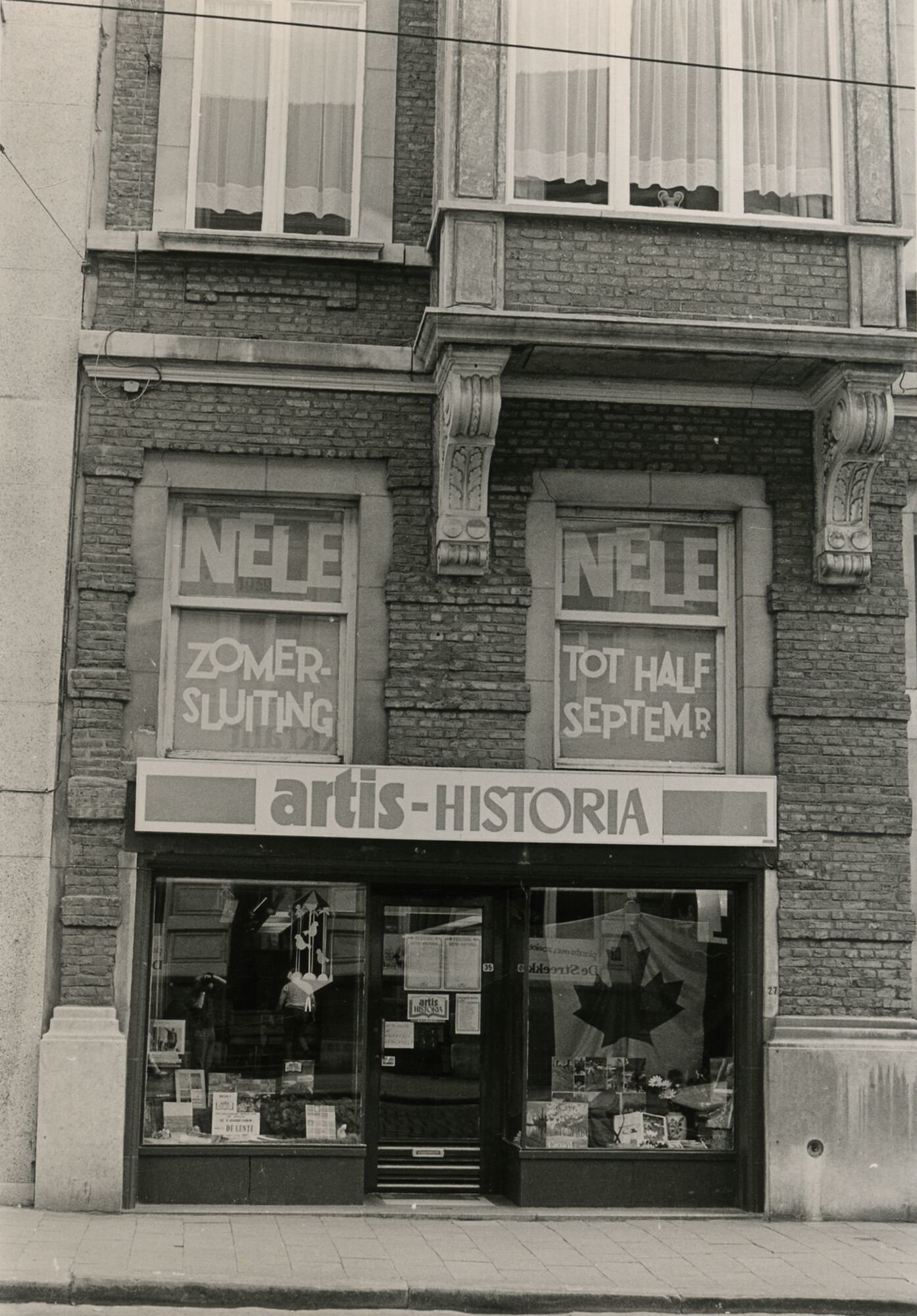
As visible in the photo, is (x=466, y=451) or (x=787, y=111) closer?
(x=466, y=451)

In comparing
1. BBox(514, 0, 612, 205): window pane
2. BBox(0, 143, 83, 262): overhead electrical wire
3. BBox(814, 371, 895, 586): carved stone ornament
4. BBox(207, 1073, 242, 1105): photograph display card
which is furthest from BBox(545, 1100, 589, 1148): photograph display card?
BBox(0, 143, 83, 262): overhead electrical wire

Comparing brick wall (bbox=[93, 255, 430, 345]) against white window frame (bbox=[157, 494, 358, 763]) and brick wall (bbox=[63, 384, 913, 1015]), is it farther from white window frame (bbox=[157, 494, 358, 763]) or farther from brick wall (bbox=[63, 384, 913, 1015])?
white window frame (bbox=[157, 494, 358, 763])

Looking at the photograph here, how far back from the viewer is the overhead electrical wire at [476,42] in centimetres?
Result: 1125

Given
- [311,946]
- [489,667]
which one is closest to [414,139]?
[489,667]

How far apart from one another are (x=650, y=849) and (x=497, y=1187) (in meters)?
2.70

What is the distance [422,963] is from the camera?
1129cm

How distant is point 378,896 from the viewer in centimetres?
1117

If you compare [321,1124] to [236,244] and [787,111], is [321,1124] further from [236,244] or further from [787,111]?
[787,111]

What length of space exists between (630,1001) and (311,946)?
7.79ft

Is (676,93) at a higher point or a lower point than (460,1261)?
higher

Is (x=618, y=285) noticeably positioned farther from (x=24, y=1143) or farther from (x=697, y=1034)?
(x=24, y=1143)

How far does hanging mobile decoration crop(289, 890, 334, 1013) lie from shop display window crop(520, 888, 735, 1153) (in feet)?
4.80

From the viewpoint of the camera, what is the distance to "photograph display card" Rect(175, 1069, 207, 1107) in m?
10.9

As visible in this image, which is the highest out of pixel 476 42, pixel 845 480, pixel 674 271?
pixel 476 42
